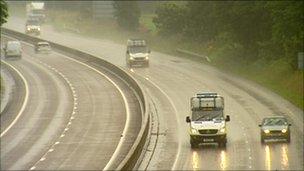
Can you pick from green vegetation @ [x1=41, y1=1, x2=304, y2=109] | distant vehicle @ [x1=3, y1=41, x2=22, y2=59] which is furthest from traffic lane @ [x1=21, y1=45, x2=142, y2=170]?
distant vehicle @ [x1=3, y1=41, x2=22, y2=59]

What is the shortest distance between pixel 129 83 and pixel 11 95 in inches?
429

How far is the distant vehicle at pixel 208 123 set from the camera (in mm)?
40844

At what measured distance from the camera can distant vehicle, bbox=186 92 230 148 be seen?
134ft

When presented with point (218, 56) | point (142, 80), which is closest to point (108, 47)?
point (218, 56)

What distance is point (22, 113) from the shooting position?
5728 cm

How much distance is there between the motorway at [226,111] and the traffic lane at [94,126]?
1.95 meters

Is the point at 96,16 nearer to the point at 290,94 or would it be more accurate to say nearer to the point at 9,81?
the point at 9,81

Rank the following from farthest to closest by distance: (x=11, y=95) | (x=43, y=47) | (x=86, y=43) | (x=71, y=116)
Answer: (x=86, y=43) < (x=43, y=47) < (x=11, y=95) < (x=71, y=116)

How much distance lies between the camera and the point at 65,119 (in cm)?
5375

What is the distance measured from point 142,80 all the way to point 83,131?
2280 centimetres

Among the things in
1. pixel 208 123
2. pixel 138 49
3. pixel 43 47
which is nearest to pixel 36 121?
pixel 208 123

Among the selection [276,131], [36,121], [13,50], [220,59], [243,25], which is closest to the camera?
[276,131]

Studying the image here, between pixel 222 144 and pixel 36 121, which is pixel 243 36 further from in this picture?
pixel 222 144

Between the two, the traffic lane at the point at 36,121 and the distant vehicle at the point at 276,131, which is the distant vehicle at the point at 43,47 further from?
the distant vehicle at the point at 276,131
